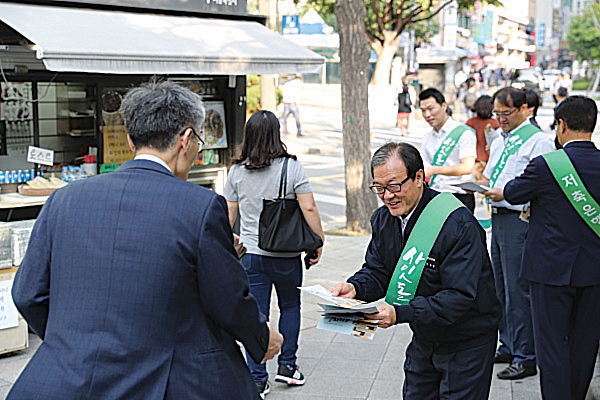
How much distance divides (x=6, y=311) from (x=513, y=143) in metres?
4.06

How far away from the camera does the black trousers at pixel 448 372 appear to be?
12.6ft

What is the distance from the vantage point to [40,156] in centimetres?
792

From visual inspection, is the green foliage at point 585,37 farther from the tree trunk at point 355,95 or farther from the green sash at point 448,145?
the green sash at point 448,145

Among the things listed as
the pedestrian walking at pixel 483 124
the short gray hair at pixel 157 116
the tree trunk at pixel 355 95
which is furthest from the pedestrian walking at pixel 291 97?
the short gray hair at pixel 157 116

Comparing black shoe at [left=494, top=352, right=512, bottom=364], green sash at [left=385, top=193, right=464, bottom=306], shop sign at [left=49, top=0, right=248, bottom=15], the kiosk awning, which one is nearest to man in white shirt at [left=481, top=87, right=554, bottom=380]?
black shoe at [left=494, top=352, right=512, bottom=364]

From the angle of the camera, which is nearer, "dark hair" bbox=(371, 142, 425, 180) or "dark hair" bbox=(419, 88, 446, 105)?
"dark hair" bbox=(371, 142, 425, 180)

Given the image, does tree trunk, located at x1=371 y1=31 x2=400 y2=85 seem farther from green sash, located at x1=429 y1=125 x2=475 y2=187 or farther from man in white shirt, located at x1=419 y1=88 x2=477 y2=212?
green sash, located at x1=429 y1=125 x2=475 y2=187

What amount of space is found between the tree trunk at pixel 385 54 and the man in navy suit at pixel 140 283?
2911 centimetres

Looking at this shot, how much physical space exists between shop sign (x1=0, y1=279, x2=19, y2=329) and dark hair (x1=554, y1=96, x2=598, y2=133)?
4.32 metres

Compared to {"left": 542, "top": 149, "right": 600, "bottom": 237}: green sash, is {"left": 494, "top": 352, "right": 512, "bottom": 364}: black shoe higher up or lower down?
lower down

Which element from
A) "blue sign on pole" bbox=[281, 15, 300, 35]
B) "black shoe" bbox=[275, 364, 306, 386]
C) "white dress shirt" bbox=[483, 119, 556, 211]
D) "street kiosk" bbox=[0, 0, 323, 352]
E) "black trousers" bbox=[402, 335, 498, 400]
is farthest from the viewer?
"blue sign on pole" bbox=[281, 15, 300, 35]

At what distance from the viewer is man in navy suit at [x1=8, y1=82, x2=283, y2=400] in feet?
8.74

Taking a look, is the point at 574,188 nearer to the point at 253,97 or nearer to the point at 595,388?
the point at 595,388

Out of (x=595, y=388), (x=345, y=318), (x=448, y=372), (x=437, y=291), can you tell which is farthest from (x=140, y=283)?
(x=595, y=388)
